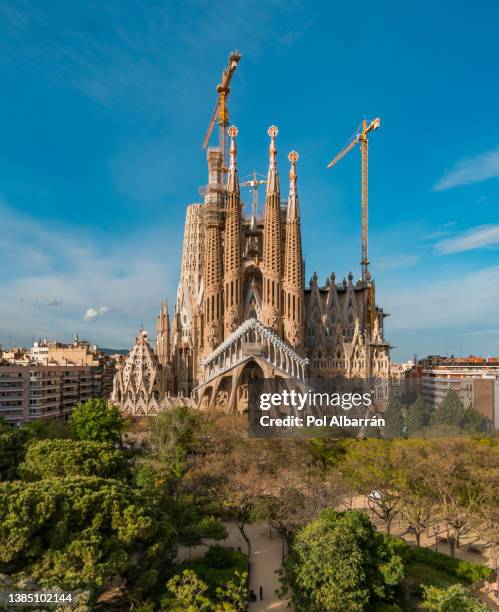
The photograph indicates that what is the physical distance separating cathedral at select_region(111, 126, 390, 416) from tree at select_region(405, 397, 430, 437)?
11403mm

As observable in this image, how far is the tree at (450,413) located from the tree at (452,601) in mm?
17840

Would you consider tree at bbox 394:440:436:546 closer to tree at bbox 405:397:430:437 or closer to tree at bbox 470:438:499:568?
tree at bbox 470:438:499:568

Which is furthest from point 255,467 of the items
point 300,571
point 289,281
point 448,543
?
point 289,281

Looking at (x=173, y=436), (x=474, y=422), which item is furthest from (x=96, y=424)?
(x=474, y=422)

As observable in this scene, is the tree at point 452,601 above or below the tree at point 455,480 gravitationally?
below

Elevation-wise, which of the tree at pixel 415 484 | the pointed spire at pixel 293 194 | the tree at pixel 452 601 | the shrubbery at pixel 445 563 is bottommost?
the shrubbery at pixel 445 563

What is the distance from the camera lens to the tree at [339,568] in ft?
51.8

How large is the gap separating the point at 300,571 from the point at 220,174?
50936 mm

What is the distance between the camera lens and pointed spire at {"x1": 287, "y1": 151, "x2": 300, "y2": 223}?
5147 cm

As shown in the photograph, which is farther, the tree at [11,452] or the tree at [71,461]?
the tree at [11,452]

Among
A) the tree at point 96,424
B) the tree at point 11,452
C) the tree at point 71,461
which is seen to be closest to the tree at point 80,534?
the tree at point 71,461

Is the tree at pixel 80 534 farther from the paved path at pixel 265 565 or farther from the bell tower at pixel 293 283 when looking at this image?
the bell tower at pixel 293 283

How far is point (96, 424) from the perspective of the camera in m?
33.6

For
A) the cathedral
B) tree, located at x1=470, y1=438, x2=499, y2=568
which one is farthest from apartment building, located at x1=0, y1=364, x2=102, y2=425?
tree, located at x1=470, y1=438, x2=499, y2=568
